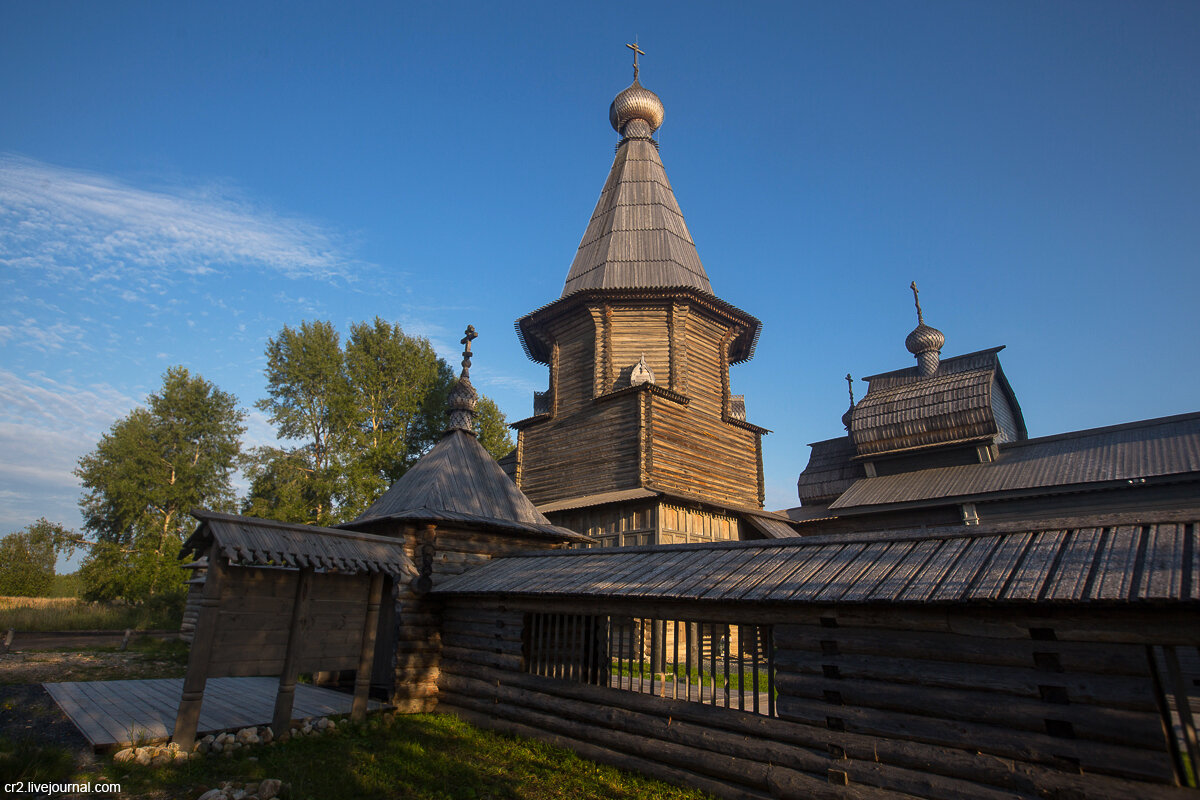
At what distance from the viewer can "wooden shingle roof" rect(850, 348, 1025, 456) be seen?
78.8 ft

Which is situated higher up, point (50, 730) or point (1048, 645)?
point (1048, 645)

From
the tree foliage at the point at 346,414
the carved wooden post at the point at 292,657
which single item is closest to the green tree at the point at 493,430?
the tree foliage at the point at 346,414

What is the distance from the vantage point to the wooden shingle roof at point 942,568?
4.81 metres

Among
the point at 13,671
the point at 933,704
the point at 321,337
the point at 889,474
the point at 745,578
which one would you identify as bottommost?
the point at 13,671

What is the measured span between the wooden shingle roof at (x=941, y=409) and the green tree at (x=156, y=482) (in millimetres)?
33820

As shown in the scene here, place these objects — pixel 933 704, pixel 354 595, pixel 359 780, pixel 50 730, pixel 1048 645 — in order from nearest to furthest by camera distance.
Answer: pixel 1048 645 → pixel 933 704 → pixel 359 780 → pixel 50 730 → pixel 354 595

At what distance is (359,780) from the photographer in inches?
277

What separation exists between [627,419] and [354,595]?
11.7m

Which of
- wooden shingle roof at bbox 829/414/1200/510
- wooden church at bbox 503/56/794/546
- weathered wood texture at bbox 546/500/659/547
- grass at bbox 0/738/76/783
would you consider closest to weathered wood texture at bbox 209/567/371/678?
grass at bbox 0/738/76/783

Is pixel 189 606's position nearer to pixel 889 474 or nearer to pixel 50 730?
pixel 50 730

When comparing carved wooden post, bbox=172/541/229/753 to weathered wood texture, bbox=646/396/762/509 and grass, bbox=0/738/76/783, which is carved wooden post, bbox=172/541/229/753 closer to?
grass, bbox=0/738/76/783

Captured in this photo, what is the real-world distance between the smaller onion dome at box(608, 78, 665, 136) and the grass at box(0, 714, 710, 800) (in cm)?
2753

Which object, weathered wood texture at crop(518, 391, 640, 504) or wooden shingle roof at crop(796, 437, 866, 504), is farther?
wooden shingle roof at crop(796, 437, 866, 504)

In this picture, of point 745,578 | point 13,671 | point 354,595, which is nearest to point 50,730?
point 354,595
